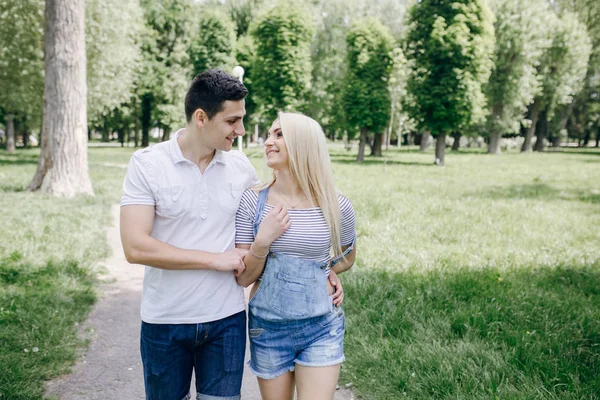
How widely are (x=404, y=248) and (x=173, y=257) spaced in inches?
227

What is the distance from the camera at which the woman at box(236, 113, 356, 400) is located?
2.60m

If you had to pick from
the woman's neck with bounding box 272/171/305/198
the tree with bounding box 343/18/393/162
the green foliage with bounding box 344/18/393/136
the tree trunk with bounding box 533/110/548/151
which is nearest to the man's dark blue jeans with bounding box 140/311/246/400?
the woman's neck with bounding box 272/171/305/198

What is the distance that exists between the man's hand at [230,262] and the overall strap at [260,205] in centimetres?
20

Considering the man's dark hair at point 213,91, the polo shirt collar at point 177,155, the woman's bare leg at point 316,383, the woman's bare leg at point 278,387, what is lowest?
the woman's bare leg at point 278,387

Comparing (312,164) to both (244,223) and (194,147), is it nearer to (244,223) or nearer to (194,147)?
(244,223)

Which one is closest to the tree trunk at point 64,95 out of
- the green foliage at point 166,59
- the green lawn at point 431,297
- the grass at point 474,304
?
the green lawn at point 431,297

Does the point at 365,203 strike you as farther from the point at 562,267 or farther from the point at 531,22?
the point at 531,22

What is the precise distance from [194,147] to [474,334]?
133 inches

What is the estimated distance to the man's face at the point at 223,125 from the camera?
7.87 feet

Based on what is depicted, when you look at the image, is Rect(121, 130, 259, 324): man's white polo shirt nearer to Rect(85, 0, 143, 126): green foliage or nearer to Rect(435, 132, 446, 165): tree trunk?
Rect(85, 0, 143, 126): green foliage

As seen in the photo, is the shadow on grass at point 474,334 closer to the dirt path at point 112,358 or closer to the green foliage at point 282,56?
the dirt path at point 112,358

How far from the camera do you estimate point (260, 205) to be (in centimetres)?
264

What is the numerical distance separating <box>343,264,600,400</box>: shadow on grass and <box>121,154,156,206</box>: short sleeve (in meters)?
2.44

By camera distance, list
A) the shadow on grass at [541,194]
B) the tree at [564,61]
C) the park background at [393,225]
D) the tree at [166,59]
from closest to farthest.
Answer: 1. the park background at [393,225]
2. the shadow on grass at [541,194]
3. the tree at [166,59]
4. the tree at [564,61]
